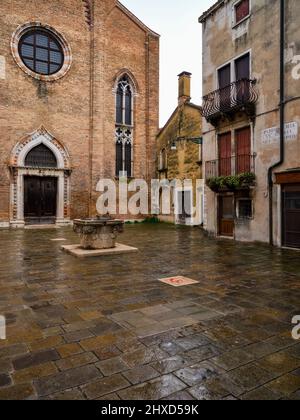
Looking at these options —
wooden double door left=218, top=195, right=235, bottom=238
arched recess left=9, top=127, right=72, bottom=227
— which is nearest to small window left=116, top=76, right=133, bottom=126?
arched recess left=9, top=127, right=72, bottom=227

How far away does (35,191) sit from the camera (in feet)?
65.1

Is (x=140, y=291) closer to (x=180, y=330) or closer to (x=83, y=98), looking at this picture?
(x=180, y=330)

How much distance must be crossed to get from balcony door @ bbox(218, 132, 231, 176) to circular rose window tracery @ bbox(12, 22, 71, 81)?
38.7 feet

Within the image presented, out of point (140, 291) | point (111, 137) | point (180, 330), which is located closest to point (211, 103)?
point (111, 137)

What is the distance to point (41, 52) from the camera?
20.3m

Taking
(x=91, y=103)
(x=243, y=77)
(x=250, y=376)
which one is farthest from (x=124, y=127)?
(x=250, y=376)

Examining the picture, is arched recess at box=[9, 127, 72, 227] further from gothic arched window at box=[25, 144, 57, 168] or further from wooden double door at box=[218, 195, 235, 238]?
wooden double door at box=[218, 195, 235, 238]

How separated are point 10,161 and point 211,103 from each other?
38.5ft

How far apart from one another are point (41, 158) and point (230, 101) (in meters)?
12.0

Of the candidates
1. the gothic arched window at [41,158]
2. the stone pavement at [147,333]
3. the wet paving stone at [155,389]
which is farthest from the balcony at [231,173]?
the wet paving stone at [155,389]

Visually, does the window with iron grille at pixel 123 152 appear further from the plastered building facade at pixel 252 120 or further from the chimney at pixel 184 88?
the plastered building facade at pixel 252 120

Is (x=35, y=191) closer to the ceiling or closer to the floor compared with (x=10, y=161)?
closer to the floor

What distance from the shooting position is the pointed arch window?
22859 millimetres
